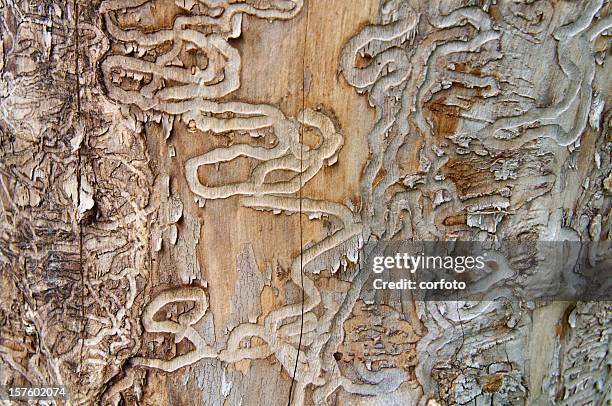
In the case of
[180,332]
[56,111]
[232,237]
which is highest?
[56,111]

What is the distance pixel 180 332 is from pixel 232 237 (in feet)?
0.59

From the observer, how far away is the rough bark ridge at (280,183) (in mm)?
797

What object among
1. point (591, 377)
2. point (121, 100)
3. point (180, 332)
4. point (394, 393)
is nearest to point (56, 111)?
point (121, 100)

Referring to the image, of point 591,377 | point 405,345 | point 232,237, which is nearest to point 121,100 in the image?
point 232,237

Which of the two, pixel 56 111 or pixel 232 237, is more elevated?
pixel 56 111

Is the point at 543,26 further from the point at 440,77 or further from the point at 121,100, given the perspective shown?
the point at 121,100

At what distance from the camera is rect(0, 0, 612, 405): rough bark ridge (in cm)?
80

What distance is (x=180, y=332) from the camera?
873 millimetres

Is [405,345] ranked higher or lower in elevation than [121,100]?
lower

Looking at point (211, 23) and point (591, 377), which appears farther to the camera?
point (591, 377)

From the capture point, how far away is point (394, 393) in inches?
35.4

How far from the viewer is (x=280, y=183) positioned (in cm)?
83

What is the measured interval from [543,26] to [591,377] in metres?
0.63

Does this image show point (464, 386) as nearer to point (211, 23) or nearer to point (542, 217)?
point (542, 217)
